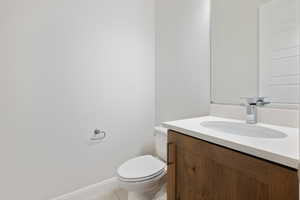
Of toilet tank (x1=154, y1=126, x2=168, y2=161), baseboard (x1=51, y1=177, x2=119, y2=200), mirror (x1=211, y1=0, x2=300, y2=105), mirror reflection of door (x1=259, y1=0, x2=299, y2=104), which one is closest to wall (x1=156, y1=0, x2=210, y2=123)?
mirror (x1=211, y1=0, x2=300, y2=105)

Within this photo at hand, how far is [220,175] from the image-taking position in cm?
69

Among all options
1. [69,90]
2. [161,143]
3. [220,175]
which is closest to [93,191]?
[161,143]

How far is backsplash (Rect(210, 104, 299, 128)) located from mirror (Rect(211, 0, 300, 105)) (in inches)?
2.0

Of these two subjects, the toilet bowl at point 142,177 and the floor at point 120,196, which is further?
the floor at point 120,196

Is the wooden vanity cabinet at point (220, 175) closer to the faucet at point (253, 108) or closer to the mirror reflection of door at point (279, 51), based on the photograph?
the faucet at point (253, 108)

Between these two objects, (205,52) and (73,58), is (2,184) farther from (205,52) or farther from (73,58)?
(205,52)

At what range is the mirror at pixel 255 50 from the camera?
96 centimetres

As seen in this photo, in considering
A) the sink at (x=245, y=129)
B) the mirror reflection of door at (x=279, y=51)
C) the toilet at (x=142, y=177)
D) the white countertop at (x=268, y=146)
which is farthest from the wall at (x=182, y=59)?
the white countertop at (x=268, y=146)

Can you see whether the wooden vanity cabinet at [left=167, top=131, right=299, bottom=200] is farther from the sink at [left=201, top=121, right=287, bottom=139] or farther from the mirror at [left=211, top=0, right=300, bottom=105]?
the mirror at [left=211, top=0, right=300, bottom=105]

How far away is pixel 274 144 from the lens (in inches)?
24.5

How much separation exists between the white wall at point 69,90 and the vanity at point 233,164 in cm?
92

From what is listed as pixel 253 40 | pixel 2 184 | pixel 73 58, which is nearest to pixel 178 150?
pixel 253 40

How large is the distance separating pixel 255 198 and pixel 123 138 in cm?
142

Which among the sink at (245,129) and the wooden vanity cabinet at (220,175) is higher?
the sink at (245,129)
